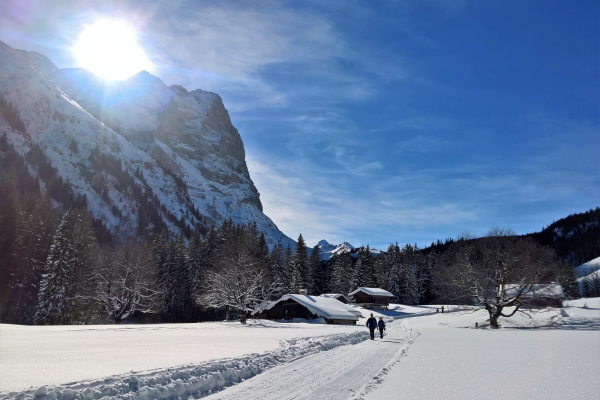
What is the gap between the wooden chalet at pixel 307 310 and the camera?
50.8 m

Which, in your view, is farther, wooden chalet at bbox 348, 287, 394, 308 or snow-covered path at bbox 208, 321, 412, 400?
wooden chalet at bbox 348, 287, 394, 308

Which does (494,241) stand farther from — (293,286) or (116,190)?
(116,190)

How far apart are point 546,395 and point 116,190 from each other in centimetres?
16668

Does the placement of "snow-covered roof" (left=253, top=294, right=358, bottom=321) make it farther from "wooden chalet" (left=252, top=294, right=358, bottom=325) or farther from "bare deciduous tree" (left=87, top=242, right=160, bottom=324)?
"bare deciduous tree" (left=87, top=242, right=160, bottom=324)

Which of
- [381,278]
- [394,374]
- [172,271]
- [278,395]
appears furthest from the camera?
[381,278]

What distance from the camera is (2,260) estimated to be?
42219 mm

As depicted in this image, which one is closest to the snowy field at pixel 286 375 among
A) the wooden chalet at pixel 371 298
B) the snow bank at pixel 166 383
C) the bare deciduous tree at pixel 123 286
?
the snow bank at pixel 166 383

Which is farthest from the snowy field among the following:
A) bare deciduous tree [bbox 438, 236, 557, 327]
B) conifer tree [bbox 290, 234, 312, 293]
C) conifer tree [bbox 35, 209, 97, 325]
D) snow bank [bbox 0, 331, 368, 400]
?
conifer tree [bbox 290, 234, 312, 293]

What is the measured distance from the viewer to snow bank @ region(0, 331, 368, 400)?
263 inches

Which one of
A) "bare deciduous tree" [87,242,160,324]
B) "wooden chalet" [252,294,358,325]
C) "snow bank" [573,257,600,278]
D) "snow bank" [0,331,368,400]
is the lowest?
"wooden chalet" [252,294,358,325]

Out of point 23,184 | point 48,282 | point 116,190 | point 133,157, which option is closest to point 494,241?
point 48,282

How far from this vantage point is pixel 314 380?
10.0m

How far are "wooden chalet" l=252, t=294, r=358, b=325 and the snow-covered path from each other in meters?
37.4

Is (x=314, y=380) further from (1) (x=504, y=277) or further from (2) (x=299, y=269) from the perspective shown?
(2) (x=299, y=269)
